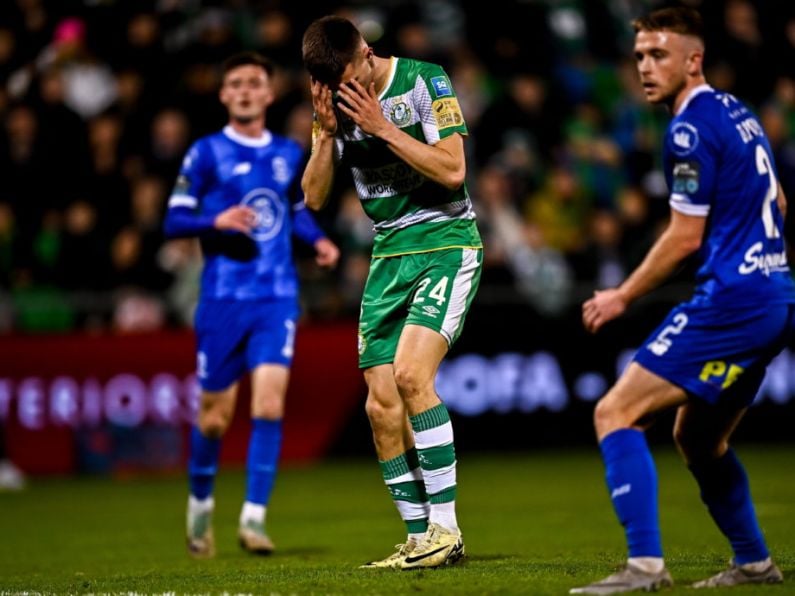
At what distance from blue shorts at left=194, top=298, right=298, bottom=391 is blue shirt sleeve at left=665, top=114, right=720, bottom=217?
4.09 m

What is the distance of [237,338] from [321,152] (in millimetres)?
2382

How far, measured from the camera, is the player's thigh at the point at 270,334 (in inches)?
353

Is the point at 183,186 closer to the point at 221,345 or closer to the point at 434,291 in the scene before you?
the point at 221,345

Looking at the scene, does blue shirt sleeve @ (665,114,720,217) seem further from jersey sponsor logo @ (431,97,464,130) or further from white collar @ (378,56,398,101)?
white collar @ (378,56,398,101)

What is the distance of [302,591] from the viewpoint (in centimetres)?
583

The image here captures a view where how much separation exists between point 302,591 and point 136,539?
4.03 meters

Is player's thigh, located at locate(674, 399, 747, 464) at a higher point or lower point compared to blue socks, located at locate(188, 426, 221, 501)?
higher

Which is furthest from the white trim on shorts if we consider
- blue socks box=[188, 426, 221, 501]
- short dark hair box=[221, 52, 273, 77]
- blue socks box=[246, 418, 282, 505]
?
short dark hair box=[221, 52, 273, 77]

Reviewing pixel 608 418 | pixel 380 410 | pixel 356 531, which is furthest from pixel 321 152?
pixel 356 531

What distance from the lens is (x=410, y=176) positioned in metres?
6.89

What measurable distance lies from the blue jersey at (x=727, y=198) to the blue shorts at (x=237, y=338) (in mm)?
4025

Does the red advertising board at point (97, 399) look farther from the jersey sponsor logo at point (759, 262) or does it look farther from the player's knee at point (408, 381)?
the jersey sponsor logo at point (759, 262)

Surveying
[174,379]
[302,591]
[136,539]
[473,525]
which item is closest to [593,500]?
[473,525]

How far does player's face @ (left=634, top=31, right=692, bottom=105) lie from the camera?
5559mm
